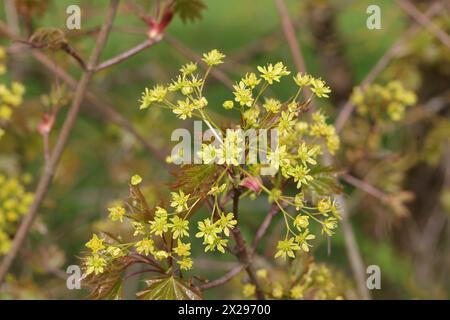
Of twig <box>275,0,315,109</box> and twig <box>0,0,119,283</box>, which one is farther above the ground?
twig <box>275,0,315,109</box>

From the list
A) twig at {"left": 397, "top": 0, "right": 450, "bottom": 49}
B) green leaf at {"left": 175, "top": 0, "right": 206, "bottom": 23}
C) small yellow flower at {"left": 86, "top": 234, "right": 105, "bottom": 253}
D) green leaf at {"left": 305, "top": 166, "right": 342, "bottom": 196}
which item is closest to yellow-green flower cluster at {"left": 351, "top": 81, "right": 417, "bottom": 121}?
twig at {"left": 397, "top": 0, "right": 450, "bottom": 49}

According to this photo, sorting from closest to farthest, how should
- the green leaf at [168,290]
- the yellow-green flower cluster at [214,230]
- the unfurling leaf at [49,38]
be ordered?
the yellow-green flower cluster at [214,230] → the green leaf at [168,290] → the unfurling leaf at [49,38]

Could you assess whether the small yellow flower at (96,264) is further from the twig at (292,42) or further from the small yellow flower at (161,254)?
the twig at (292,42)

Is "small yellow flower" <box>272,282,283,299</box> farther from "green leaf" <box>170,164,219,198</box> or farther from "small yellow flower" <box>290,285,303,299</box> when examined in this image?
"green leaf" <box>170,164,219,198</box>

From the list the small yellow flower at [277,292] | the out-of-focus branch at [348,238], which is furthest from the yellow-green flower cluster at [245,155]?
the out-of-focus branch at [348,238]

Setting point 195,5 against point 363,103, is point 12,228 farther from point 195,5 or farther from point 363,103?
point 363,103

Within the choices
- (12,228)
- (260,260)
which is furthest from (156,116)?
(12,228)

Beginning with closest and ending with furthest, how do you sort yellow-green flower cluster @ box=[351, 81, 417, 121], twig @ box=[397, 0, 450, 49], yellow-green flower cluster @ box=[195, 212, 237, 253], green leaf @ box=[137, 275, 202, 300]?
yellow-green flower cluster @ box=[195, 212, 237, 253]
green leaf @ box=[137, 275, 202, 300]
yellow-green flower cluster @ box=[351, 81, 417, 121]
twig @ box=[397, 0, 450, 49]
